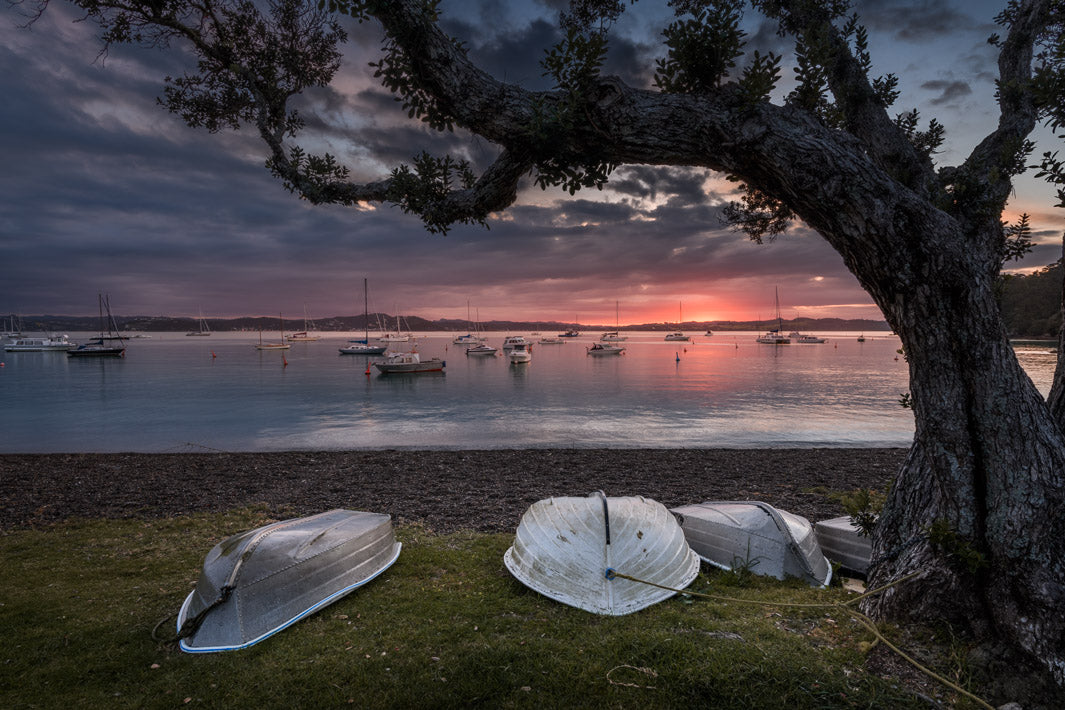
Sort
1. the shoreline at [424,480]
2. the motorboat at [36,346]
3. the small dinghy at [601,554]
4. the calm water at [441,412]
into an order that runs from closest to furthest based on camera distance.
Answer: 1. the small dinghy at [601,554]
2. the shoreline at [424,480]
3. the calm water at [441,412]
4. the motorboat at [36,346]

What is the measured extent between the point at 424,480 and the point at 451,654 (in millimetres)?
8783

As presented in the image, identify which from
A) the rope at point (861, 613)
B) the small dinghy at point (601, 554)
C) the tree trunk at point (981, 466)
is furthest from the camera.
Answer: the small dinghy at point (601, 554)

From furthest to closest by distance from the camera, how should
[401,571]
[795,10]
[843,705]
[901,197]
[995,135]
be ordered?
[401,571], [795,10], [995,135], [901,197], [843,705]

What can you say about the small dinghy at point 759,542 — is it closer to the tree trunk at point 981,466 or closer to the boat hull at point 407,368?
the tree trunk at point 981,466

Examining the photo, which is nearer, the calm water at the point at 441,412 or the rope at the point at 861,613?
the rope at the point at 861,613

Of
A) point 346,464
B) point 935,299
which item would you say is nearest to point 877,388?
point 346,464

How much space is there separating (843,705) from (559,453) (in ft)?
45.2

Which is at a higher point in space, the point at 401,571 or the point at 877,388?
the point at 401,571

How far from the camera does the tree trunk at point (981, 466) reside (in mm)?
3383

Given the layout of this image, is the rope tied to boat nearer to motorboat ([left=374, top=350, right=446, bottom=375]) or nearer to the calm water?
the calm water

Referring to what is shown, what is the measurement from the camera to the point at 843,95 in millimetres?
5176

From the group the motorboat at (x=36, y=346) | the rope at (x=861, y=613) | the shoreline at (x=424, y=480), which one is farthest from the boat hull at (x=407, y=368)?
the motorboat at (x=36, y=346)

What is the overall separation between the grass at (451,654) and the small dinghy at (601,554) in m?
0.18

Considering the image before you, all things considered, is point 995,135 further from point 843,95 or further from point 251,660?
point 251,660
